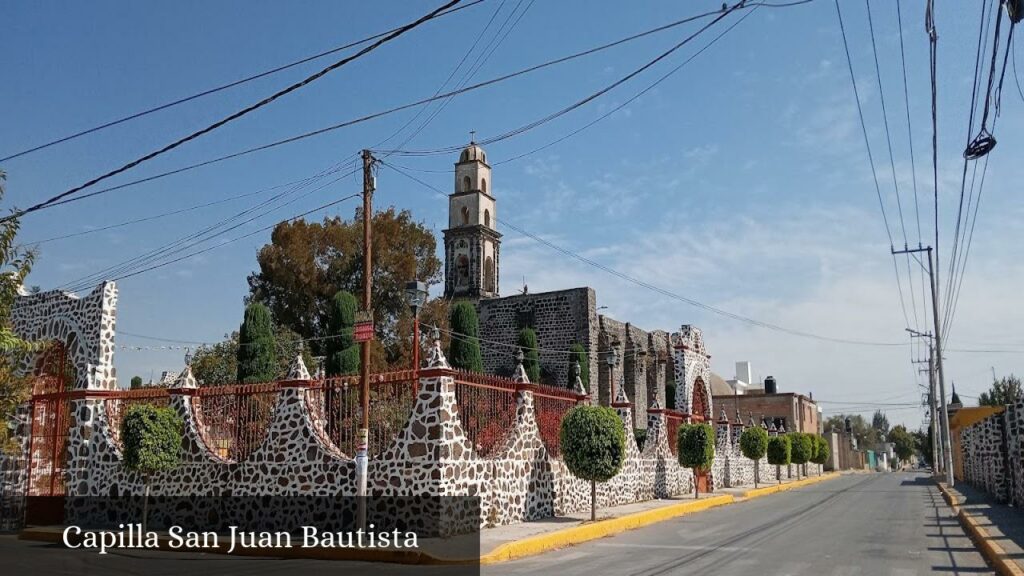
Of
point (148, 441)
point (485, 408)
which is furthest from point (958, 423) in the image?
point (148, 441)

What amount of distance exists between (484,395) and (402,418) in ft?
5.44

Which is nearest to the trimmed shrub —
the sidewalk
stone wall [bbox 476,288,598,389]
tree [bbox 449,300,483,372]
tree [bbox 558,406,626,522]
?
stone wall [bbox 476,288,598,389]

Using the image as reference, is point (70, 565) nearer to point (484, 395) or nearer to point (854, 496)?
point (484, 395)

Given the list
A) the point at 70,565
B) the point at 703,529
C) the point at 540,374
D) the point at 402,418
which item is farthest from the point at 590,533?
the point at 540,374

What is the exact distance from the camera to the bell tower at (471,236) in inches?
1913

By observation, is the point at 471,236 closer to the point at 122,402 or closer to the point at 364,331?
the point at 122,402

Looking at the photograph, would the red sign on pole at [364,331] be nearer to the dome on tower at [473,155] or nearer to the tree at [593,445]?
the tree at [593,445]

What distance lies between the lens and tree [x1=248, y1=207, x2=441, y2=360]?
39.0 m

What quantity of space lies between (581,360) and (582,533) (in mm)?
24187

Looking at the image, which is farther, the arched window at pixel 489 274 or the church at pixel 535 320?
the arched window at pixel 489 274

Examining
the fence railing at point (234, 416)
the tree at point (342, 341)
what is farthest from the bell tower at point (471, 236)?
the fence railing at point (234, 416)

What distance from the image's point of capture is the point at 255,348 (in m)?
28.4

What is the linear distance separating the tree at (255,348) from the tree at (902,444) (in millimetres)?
122291

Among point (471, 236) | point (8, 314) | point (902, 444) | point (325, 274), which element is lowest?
point (902, 444)
